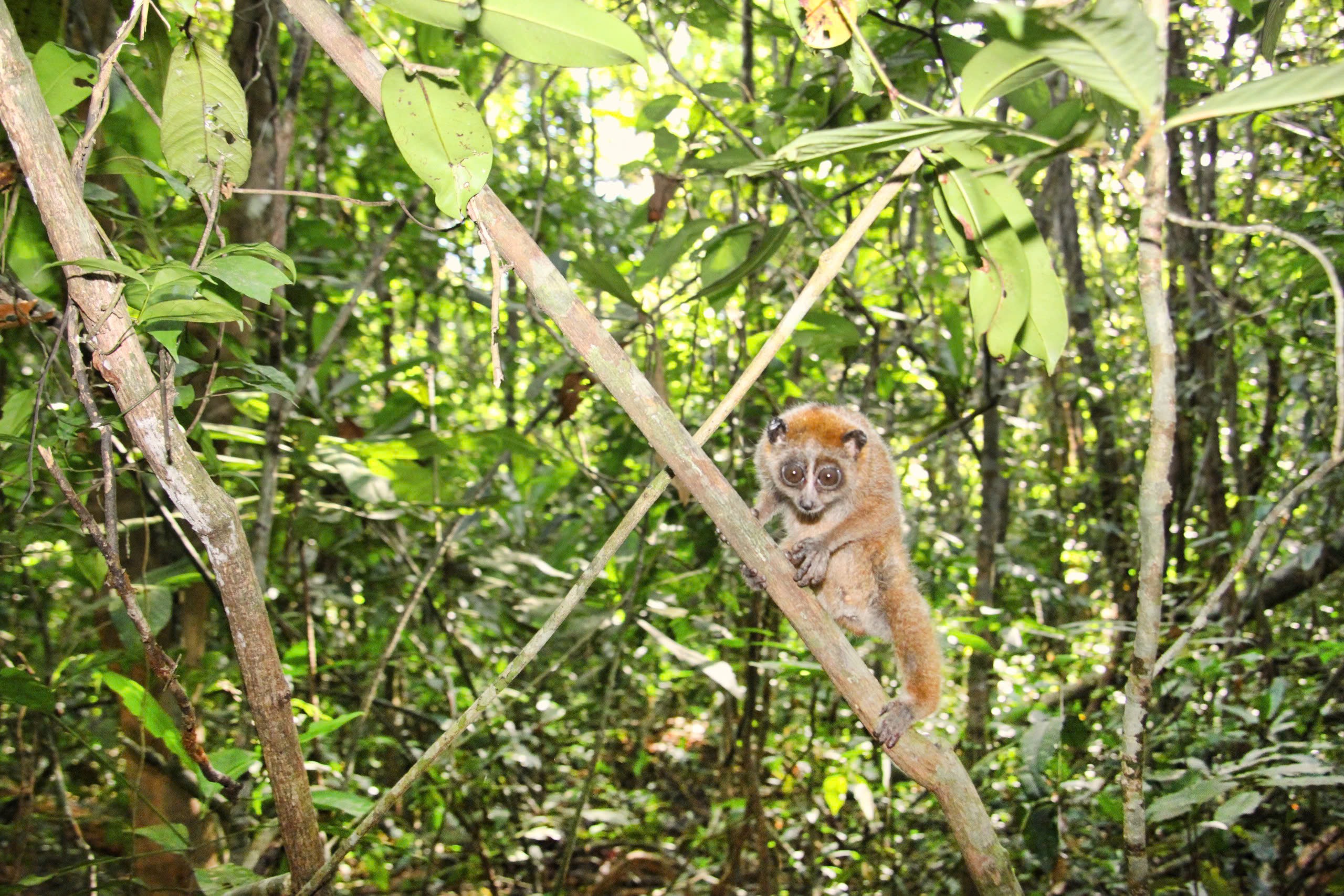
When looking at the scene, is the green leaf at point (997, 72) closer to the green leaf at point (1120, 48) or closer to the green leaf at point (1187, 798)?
the green leaf at point (1120, 48)

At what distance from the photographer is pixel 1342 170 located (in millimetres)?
5402

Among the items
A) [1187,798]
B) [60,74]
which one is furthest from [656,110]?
[1187,798]

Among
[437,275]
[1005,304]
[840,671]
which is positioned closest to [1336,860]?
[840,671]

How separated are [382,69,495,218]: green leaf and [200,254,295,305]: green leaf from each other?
414 millimetres

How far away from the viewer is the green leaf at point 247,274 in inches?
66.5

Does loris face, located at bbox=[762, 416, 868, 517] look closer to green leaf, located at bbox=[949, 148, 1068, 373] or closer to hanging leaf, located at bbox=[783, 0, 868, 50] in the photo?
green leaf, located at bbox=[949, 148, 1068, 373]

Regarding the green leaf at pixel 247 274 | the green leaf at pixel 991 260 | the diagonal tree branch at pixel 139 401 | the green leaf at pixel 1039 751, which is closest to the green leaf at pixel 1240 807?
the green leaf at pixel 1039 751

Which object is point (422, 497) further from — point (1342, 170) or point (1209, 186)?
point (1209, 186)

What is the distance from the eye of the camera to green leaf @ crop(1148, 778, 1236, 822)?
3262mm

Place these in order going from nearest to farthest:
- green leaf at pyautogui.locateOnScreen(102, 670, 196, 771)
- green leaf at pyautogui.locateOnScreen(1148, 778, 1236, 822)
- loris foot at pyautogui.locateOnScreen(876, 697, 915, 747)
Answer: loris foot at pyautogui.locateOnScreen(876, 697, 915, 747) < green leaf at pyautogui.locateOnScreen(102, 670, 196, 771) < green leaf at pyautogui.locateOnScreen(1148, 778, 1236, 822)

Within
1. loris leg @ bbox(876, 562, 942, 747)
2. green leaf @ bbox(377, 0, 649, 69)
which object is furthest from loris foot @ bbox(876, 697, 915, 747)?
green leaf @ bbox(377, 0, 649, 69)

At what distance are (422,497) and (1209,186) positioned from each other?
6.61m

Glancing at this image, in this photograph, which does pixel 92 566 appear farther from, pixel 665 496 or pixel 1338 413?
pixel 1338 413

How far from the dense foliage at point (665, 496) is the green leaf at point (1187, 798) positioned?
30 millimetres
